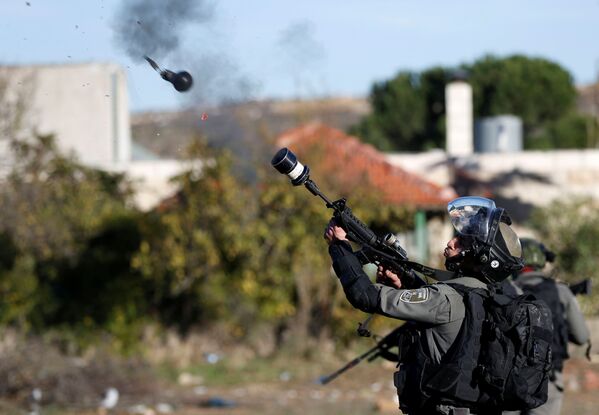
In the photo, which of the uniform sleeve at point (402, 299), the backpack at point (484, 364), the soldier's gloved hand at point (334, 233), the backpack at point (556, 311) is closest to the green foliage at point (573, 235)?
the backpack at point (556, 311)

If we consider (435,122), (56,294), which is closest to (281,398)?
(56,294)

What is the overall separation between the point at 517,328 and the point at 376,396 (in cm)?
912

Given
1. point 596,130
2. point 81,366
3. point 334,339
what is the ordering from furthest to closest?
point 596,130
point 334,339
point 81,366

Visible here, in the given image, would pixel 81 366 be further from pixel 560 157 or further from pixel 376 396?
pixel 560 157

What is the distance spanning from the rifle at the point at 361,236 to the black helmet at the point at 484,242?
0.23 m

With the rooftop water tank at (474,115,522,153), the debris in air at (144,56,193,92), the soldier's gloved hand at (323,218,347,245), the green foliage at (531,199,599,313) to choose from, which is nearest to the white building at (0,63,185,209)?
the green foliage at (531,199,599,313)

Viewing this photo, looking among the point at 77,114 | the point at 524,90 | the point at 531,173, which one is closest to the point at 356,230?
the point at 531,173

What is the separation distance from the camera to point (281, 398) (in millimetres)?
14227

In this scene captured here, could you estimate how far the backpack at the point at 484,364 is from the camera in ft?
17.8

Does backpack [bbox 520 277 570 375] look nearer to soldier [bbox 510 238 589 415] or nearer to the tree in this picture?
soldier [bbox 510 238 589 415]

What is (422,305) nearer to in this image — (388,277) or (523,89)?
(388,277)

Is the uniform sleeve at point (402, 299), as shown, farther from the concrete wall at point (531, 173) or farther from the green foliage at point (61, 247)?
the concrete wall at point (531, 173)

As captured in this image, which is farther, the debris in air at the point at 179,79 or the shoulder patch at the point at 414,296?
the debris in air at the point at 179,79

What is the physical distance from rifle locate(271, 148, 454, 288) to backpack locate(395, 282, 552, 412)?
0.39 metres
